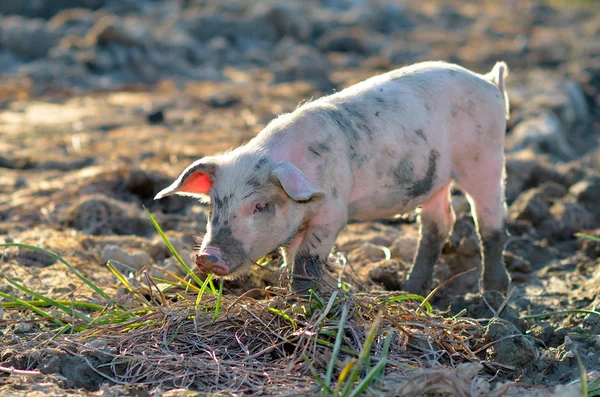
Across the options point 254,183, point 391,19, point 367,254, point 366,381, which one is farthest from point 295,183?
point 391,19

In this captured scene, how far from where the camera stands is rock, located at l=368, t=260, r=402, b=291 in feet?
18.5

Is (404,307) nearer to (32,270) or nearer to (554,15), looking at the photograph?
(32,270)

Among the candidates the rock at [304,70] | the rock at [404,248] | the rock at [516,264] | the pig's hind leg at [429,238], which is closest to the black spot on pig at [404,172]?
the pig's hind leg at [429,238]

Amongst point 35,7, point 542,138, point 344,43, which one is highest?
point 542,138

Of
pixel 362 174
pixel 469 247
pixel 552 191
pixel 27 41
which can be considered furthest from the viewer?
pixel 27 41

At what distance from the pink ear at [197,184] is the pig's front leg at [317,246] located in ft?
2.01

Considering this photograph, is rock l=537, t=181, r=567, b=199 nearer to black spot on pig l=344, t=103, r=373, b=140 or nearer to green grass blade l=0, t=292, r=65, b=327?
black spot on pig l=344, t=103, r=373, b=140

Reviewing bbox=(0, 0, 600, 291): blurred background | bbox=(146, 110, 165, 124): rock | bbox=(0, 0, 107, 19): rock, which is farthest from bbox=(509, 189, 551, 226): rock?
bbox=(0, 0, 107, 19): rock

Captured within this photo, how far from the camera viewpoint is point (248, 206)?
457cm

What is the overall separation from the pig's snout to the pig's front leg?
50cm

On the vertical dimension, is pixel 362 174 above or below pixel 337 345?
above

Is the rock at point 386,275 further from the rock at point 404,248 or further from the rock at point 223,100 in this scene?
the rock at point 223,100

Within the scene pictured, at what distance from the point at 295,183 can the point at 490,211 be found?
1865 millimetres

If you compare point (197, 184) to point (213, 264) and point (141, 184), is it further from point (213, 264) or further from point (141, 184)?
point (141, 184)
